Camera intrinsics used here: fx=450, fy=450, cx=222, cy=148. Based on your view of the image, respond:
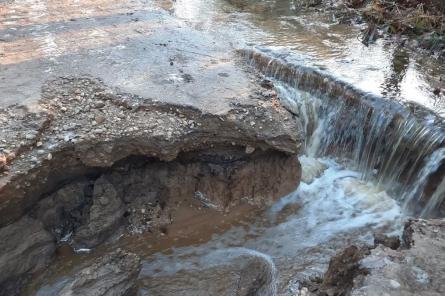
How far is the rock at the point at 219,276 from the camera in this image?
14.4 ft

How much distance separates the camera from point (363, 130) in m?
6.14

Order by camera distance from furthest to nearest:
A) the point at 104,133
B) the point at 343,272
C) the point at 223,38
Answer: the point at 223,38, the point at 104,133, the point at 343,272

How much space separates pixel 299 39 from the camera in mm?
7906

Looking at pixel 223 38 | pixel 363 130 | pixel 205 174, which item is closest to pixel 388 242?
pixel 205 174

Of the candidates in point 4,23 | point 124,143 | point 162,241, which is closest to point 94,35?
point 4,23

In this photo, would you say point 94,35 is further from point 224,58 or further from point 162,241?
point 162,241

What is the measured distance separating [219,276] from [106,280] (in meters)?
1.12

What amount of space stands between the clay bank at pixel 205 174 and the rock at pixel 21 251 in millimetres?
13

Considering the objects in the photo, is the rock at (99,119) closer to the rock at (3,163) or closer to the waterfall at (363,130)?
the rock at (3,163)

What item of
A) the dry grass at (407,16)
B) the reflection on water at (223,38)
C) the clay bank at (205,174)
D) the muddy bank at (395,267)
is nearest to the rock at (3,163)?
the clay bank at (205,174)

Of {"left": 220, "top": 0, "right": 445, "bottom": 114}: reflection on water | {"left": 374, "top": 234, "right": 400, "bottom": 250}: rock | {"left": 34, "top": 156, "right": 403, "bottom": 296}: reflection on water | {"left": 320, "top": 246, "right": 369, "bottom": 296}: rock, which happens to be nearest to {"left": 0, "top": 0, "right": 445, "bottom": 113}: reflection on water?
{"left": 220, "top": 0, "right": 445, "bottom": 114}: reflection on water

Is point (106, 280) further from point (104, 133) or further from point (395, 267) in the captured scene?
point (395, 267)

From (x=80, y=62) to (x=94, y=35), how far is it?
1181 mm

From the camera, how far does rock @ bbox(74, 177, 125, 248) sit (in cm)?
492
